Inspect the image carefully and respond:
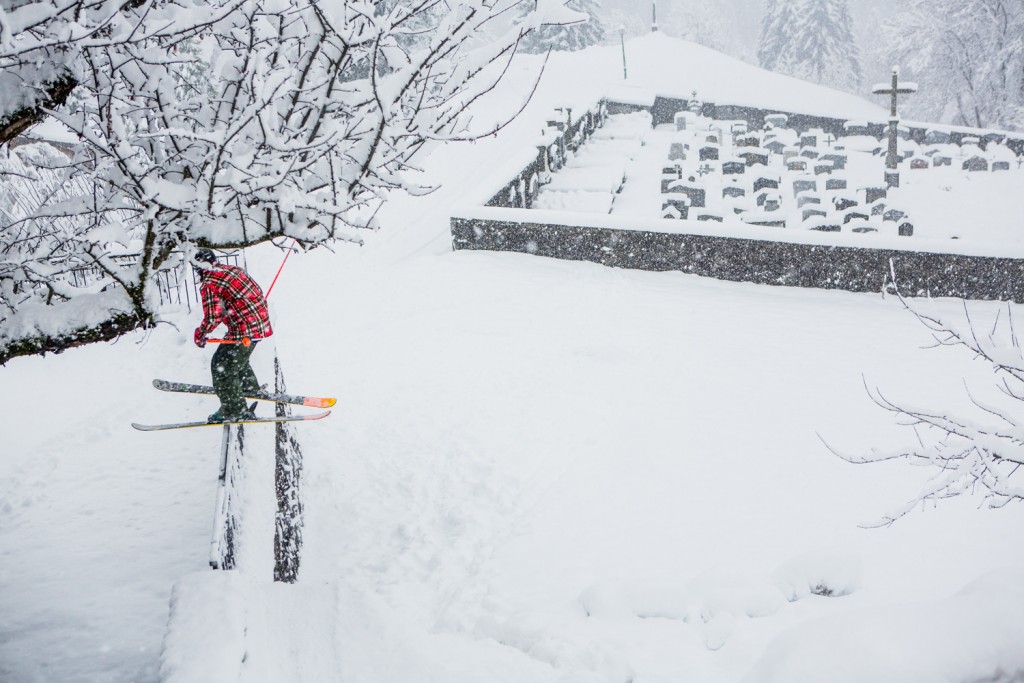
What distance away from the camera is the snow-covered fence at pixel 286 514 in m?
5.29

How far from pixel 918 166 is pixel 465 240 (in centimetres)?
1931

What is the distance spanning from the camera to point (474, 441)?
714cm

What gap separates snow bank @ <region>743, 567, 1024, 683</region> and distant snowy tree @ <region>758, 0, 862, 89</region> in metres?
59.9

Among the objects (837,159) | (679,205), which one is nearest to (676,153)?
(837,159)

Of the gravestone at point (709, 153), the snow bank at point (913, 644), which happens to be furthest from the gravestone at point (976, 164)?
the snow bank at point (913, 644)

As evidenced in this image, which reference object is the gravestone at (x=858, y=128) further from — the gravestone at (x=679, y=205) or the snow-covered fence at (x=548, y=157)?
the gravestone at (x=679, y=205)

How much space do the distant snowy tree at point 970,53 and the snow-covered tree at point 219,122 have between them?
40.0 m

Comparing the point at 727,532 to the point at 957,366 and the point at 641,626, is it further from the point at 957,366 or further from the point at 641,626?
the point at 957,366

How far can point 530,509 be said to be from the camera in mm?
6055

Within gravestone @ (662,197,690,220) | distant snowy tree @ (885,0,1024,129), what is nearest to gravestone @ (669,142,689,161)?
gravestone @ (662,197,690,220)

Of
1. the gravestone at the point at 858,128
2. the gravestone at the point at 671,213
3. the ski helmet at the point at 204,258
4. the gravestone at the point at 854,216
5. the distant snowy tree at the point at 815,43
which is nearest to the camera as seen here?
the ski helmet at the point at 204,258

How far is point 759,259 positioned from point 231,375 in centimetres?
847

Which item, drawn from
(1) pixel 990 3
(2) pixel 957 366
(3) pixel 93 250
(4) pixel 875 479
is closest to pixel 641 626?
(4) pixel 875 479

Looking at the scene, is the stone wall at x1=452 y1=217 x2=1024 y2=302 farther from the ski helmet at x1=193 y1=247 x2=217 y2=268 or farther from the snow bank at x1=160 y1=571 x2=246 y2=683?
the snow bank at x1=160 y1=571 x2=246 y2=683
